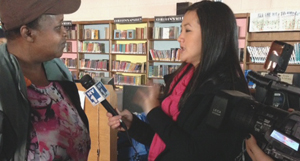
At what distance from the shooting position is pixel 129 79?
625 cm

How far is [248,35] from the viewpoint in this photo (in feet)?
16.5

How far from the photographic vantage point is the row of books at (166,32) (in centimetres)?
561

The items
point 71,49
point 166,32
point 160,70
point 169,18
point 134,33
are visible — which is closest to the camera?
point 169,18

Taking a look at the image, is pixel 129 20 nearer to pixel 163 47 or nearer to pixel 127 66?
pixel 163 47

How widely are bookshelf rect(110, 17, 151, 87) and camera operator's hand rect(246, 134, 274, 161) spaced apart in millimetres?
5130

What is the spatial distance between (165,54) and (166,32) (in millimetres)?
490

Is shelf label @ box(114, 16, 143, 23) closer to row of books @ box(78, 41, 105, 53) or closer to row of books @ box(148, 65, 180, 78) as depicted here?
row of books @ box(78, 41, 105, 53)

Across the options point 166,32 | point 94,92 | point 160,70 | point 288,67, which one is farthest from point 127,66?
point 94,92

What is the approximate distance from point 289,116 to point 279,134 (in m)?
0.06

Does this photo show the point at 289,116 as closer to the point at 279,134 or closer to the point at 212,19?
the point at 279,134

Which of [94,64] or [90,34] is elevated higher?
[90,34]

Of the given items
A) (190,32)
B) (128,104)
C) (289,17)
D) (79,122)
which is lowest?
(128,104)

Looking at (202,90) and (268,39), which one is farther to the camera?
(268,39)

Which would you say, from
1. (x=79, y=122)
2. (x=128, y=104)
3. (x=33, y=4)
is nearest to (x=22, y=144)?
(x=79, y=122)
